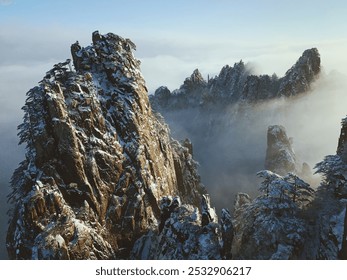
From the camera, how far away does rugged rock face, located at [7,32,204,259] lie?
38875mm

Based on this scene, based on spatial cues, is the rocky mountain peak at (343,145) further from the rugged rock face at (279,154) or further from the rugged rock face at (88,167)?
the rugged rock face at (279,154)

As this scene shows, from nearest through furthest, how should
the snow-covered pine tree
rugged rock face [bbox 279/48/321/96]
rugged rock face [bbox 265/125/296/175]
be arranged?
1. the snow-covered pine tree
2. rugged rock face [bbox 265/125/296/175]
3. rugged rock face [bbox 279/48/321/96]

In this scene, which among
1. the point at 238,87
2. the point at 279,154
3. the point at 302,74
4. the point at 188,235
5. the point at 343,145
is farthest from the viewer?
the point at 238,87

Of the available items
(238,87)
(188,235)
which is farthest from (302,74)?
(188,235)

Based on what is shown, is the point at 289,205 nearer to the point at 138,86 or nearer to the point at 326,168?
the point at 326,168

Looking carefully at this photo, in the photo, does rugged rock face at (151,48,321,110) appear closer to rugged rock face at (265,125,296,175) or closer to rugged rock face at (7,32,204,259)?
rugged rock face at (265,125,296,175)

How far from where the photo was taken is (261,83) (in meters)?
139

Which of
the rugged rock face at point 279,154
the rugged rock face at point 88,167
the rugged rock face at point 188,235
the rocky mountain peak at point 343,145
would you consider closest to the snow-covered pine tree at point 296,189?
the rocky mountain peak at point 343,145

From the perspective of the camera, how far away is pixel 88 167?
146ft

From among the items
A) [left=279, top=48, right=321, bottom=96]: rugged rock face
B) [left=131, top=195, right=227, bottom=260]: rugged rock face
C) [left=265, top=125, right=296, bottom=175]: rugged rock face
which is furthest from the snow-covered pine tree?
[left=279, top=48, right=321, bottom=96]: rugged rock face

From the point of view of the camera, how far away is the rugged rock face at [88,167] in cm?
3888

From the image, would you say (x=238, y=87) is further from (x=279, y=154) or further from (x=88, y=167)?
(x=88, y=167)
